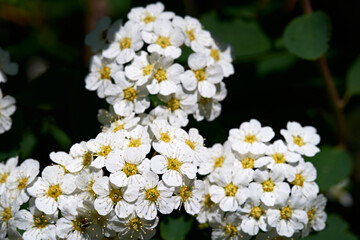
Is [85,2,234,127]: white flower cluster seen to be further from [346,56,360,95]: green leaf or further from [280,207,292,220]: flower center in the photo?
[346,56,360,95]: green leaf

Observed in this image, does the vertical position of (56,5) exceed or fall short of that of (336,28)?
it exceeds it

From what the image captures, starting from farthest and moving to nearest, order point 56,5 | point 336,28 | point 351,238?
point 56,5 → point 336,28 → point 351,238

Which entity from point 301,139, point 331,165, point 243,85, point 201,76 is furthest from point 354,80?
point 201,76

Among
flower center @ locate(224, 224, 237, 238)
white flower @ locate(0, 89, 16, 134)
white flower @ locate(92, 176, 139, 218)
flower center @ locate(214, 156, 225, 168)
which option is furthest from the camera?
white flower @ locate(0, 89, 16, 134)

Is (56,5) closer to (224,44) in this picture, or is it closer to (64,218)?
(224,44)

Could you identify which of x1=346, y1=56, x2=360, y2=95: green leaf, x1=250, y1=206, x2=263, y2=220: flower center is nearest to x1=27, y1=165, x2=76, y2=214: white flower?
x1=250, y1=206, x2=263, y2=220: flower center

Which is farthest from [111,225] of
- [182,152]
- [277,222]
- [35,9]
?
[35,9]
